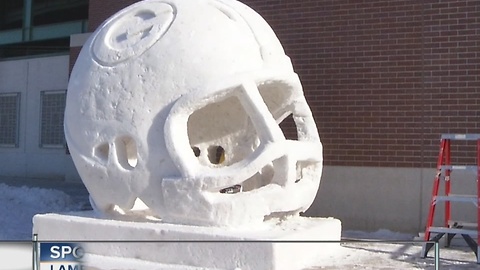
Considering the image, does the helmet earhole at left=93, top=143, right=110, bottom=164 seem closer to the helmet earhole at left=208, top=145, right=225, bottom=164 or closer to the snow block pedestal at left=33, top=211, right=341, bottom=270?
the snow block pedestal at left=33, top=211, right=341, bottom=270

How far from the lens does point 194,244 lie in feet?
25.4

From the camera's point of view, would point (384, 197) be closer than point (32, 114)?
Yes

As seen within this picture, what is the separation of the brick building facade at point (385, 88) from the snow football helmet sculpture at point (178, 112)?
3.61 m

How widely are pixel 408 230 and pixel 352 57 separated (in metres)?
3.13

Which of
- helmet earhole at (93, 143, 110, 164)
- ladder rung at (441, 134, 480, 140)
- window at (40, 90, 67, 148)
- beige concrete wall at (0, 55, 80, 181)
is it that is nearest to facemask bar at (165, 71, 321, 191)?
helmet earhole at (93, 143, 110, 164)

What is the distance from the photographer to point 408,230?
1216 centimetres

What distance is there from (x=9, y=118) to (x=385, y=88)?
603 inches

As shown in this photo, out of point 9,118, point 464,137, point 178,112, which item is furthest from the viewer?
point 9,118

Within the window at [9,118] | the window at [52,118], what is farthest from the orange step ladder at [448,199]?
the window at [9,118]

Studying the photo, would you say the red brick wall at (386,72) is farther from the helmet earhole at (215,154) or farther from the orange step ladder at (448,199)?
the helmet earhole at (215,154)

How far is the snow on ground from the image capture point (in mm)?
8391

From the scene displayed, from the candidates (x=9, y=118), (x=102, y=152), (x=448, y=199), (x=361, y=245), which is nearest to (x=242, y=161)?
(x=102, y=152)

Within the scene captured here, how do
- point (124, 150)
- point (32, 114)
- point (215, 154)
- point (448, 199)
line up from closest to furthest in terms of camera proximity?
point (124, 150) < point (448, 199) < point (215, 154) < point (32, 114)

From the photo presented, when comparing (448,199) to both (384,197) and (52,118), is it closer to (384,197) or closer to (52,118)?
(384,197)
